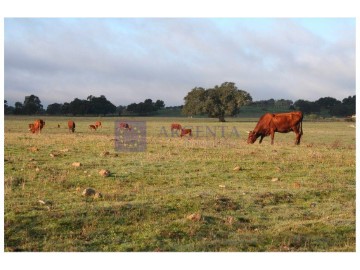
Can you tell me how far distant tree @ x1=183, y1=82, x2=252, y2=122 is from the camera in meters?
80.2

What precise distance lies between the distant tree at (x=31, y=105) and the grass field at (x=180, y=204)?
8115 cm

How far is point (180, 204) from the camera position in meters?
11.1

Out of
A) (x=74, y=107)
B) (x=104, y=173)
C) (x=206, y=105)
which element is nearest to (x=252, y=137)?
(x=104, y=173)

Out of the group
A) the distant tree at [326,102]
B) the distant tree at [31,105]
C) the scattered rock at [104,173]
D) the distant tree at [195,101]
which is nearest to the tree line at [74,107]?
the distant tree at [31,105]

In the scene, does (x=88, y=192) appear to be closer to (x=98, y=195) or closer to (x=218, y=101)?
(x=98, y=195)

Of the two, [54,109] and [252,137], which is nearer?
[252,137]

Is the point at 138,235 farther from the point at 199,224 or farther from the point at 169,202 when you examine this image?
the point at 169,202

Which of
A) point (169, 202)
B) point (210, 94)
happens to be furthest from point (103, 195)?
point (210, 94)

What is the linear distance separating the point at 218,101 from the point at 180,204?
71774 millimetres

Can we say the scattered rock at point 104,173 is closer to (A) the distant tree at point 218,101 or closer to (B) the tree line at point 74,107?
(A) the distant tree at point 218,101

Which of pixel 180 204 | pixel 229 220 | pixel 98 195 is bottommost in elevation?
pixel 229 220

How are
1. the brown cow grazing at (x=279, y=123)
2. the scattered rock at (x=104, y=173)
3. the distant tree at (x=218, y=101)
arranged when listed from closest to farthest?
the scattered rock at (x=104, y=173), the brown cow grazing at (x=279, y=123), the distant tree at (x=218, y=101)

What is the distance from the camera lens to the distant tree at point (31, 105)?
95062mm

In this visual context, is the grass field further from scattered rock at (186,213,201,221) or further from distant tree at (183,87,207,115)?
distant tree at (183,87,207,115)
